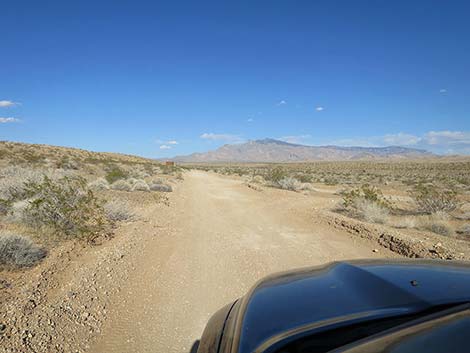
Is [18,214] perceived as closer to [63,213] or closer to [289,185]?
[63,213]

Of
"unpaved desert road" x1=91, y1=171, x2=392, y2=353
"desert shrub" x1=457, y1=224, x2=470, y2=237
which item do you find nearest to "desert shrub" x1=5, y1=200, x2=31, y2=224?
"unpaved desert road" x1=91, y1=171, x2=392, y2=353

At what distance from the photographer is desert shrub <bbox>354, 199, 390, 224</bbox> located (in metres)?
10.4

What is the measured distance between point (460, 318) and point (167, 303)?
3.98 meters

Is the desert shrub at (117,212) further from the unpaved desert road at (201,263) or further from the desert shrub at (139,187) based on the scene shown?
the desert shrub at (139,187)

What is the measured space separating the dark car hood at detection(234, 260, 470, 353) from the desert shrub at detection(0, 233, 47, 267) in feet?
16.2

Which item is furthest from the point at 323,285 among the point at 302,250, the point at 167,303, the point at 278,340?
the point at 302,250

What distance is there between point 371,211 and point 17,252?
33.3ft

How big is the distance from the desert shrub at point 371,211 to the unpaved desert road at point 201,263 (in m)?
1.83

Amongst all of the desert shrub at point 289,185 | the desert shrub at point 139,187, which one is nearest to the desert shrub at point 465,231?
the desert shrub at point 289,185

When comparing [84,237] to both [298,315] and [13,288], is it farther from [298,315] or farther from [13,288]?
[298,315]

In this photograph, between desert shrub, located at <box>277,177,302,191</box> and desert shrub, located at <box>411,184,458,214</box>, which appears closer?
desert shrub, located at <box>411,184,458,214</box>

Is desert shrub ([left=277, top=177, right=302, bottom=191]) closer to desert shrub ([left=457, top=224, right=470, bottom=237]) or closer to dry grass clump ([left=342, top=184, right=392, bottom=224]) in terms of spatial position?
dry grass clump ([left=342, top=184, right=392, bottom=224])

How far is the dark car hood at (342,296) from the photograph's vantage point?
5.55 feet

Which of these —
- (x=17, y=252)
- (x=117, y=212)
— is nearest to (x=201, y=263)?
(x=17, y=252)
